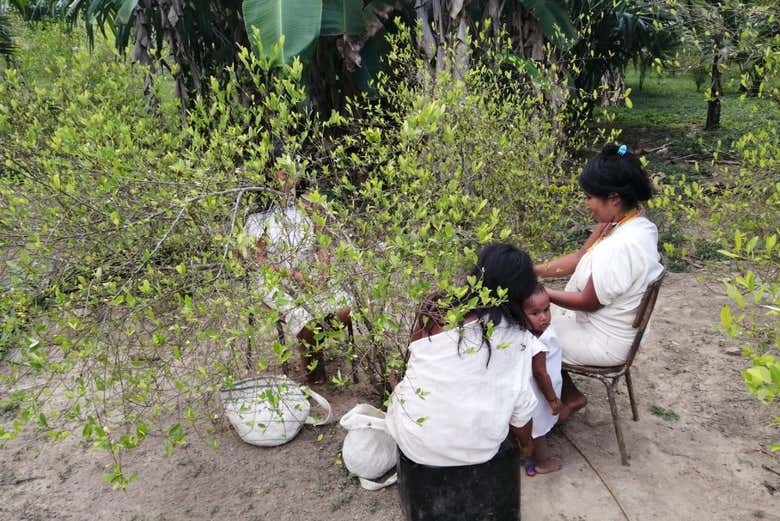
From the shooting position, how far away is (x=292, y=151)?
2385 millimetres

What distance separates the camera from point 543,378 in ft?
8.90

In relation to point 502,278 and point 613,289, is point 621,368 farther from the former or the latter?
point 502,278

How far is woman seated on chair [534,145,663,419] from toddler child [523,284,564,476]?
0.55 feet

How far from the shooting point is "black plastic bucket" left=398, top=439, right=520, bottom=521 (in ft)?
7.72

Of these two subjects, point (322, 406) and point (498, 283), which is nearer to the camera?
point (498, 283)

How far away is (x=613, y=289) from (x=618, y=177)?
21.8 inches

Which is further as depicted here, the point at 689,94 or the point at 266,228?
the point at 689,94

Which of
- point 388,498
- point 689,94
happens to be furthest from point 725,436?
point 689,94

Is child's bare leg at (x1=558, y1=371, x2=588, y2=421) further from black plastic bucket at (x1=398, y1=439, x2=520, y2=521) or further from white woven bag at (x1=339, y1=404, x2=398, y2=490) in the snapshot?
white woven bag at (x1=339, y1=404, x2=398, y2=490)

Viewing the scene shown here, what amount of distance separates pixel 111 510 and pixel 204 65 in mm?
4361

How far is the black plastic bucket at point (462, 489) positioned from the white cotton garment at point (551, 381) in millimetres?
420

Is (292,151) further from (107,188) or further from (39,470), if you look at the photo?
(39,470)

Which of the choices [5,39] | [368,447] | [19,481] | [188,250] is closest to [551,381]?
[368,447]

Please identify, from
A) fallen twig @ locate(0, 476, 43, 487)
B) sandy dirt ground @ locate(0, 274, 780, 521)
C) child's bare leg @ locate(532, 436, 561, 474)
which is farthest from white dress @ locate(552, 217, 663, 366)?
fallen twig @ locate(0, 476, 43, 487)
